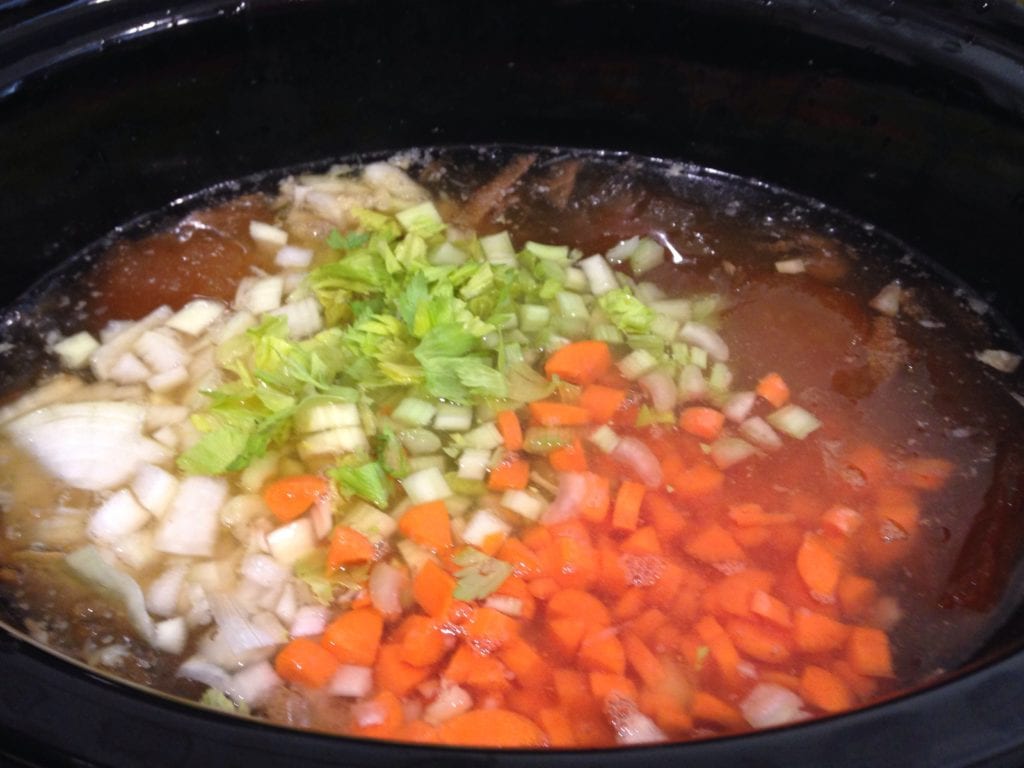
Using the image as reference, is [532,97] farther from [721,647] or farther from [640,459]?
[721,647]

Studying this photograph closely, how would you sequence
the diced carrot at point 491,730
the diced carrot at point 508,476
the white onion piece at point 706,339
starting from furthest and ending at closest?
1. the white onion piece at point 706,339
2. the diced carrot at point 508,476
3. the diced carrot at point 491,730

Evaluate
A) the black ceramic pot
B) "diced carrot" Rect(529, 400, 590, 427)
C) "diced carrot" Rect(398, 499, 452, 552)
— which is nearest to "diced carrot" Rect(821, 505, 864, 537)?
the black ceramic pot

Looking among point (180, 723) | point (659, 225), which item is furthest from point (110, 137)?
point (180, 723)

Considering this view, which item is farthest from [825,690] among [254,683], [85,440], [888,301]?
[85,440]

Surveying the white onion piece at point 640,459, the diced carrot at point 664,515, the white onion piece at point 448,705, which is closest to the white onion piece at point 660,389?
the white onion piece at point 640,459

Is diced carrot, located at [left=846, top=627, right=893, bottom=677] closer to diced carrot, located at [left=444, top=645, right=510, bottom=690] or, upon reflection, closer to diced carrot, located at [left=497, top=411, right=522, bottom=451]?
diced carrot, located at [left=444, top=645, right=510, bottom=690]

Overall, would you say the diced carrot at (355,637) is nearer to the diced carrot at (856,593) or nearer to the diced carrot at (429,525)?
the diced carrot at (429,525)
